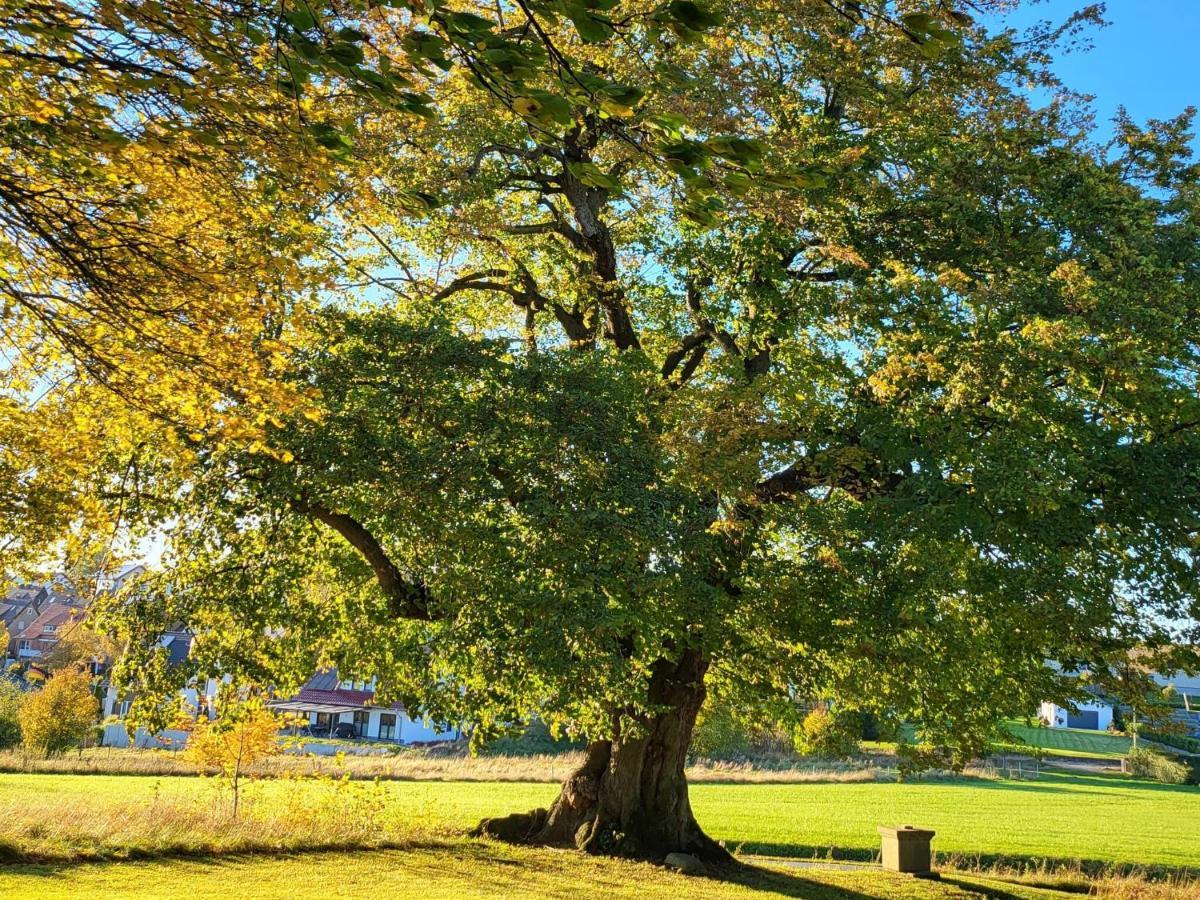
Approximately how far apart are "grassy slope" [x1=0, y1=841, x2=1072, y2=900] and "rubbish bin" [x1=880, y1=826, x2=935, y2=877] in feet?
1.49

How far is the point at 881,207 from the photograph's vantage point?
12.4m

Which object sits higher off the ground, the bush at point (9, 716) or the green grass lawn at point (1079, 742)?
the bush at point (9, 716)

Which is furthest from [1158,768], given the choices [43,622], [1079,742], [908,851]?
[43,622]

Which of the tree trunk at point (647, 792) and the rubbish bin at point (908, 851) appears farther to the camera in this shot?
the rubbish bin at point (908, 851)

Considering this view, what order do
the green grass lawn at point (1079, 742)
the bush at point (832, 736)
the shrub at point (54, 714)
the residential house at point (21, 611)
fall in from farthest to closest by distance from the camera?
1. the residential house at point (21, 611)
2. the green grass lawn at point (1079, 742)
3. the shrub at point (54, 714)
4. the bush at point (832, 736)

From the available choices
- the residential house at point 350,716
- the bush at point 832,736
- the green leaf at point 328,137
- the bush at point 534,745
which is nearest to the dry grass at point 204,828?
the bush at point 832,736

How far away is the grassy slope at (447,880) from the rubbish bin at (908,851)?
1.49ft

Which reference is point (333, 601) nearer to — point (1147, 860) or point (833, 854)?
point (833, 854)

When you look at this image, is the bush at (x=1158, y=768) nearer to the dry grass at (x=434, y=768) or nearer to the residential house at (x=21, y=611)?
the dry grass at (x=434, y=768)

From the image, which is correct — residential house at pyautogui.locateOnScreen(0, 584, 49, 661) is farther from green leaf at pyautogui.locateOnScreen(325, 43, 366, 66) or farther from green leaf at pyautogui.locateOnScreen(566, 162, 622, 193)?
green leaf at pyautogui.locateOnScreen(566, 162, 622, 193)

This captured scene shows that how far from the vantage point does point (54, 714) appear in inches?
1272

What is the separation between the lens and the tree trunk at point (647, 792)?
14891 millimetres

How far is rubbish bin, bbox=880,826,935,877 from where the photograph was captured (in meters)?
16.3

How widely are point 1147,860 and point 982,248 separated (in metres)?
20.4
